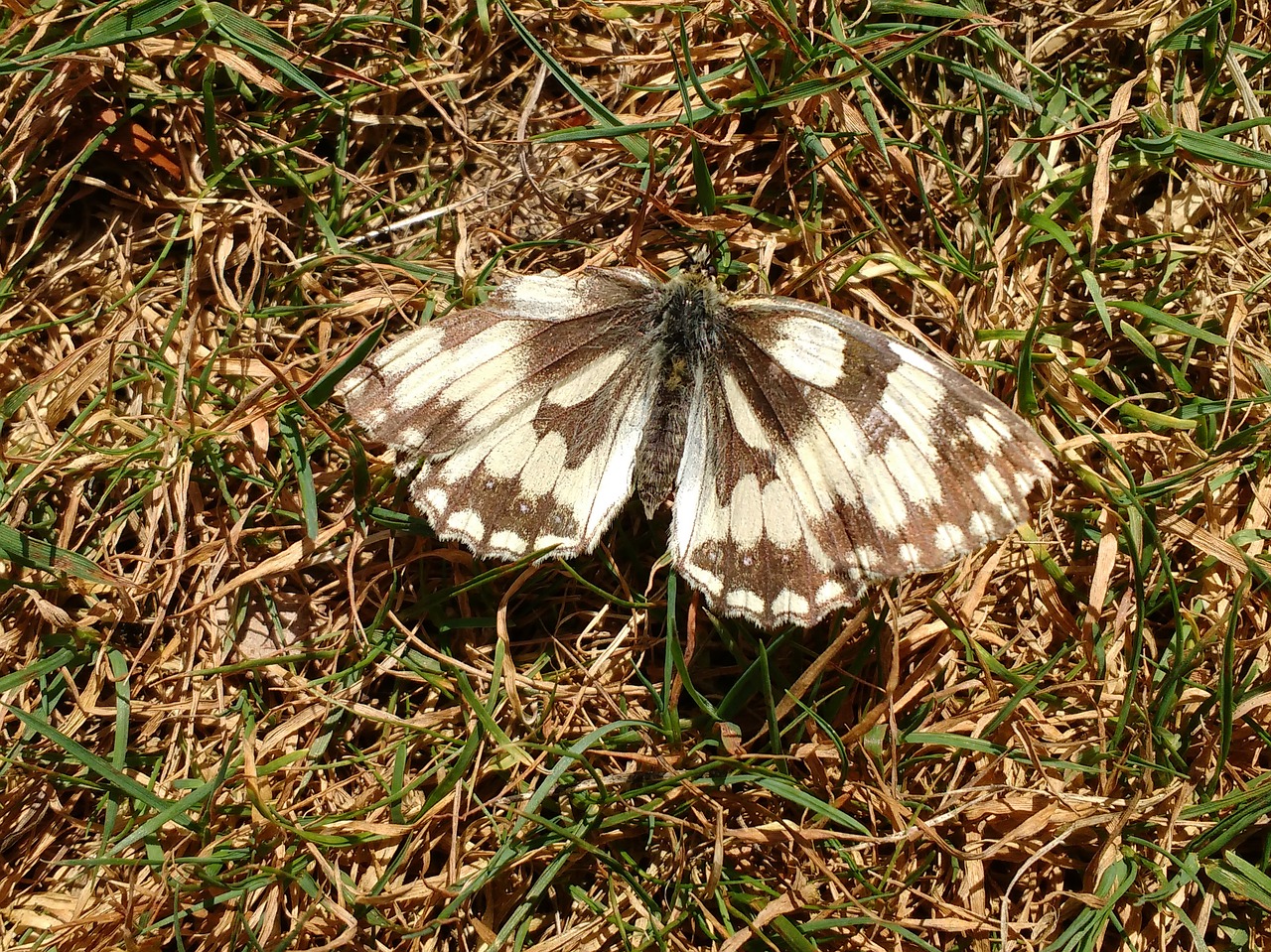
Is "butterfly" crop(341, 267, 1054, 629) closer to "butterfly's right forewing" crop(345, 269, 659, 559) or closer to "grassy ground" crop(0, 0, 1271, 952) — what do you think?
"butterfly's right forewing" crop(345, 269, 659, 559)

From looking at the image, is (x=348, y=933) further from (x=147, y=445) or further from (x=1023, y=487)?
(x=1023, y=487)

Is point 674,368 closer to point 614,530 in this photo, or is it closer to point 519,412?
point 519,412

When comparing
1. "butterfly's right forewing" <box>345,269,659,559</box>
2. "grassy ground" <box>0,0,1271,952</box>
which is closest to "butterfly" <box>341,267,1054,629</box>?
"butterfly's right forewing" <box>345,269,659,559</box>

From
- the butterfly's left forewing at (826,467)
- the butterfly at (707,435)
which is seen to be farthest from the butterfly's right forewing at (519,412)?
the butterfly's left forewing at (826,467)

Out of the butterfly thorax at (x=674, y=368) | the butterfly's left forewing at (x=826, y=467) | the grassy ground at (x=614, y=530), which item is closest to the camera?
the butterfly's left forewing at (x=826, y=467)

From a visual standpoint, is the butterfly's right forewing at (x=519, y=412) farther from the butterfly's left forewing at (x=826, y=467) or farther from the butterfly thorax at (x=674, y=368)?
the butterfly's left forewing at (x=826, y=467)

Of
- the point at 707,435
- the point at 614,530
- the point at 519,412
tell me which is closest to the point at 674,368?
the point at 707,435

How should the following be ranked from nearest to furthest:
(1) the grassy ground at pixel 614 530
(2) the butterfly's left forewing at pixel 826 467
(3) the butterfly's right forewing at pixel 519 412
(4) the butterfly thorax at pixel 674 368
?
(2) the butterfly's left forewing at pixel 826 467
(3) the butterfly's right forewing at pixel 519 412
(4) the butterfly thorax at pixel 674 368
(1) the grassy ground at pixel 614 530
